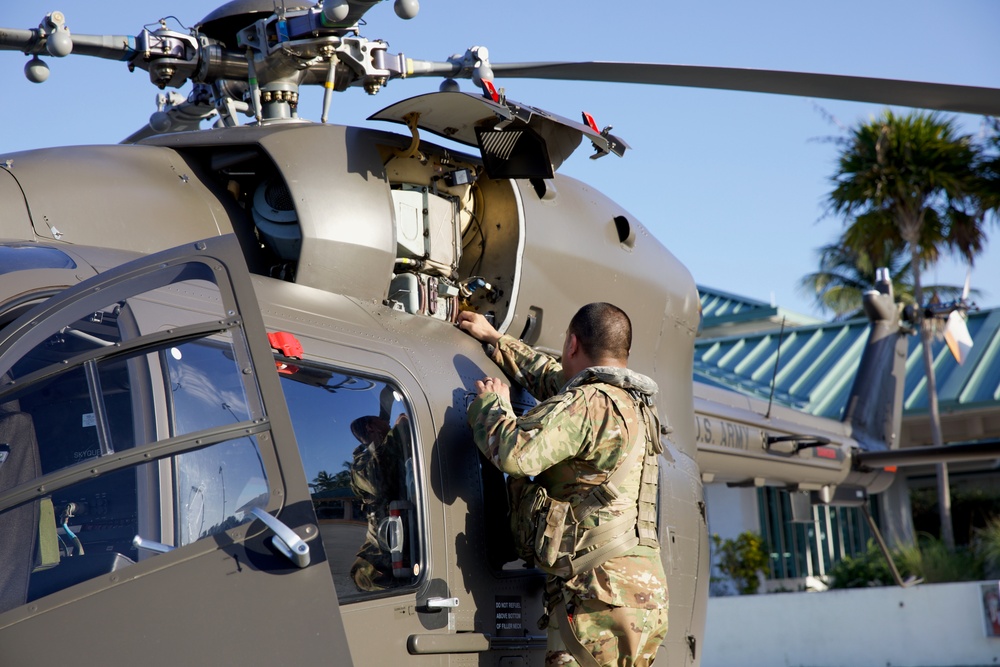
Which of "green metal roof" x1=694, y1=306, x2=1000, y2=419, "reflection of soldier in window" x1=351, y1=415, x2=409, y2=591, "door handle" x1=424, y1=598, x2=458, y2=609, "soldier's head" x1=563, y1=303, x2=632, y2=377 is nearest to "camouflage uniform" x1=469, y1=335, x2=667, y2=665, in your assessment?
"soldier's head" x1=563, y1=303, x2=632, y2=377

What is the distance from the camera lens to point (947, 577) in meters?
A: 14.3

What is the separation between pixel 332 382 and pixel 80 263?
0.82m

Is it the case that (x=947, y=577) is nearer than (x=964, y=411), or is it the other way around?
(x=947, y=577)

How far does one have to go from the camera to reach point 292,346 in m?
3.08

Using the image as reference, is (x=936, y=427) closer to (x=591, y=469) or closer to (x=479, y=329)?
(x=479, y=329)

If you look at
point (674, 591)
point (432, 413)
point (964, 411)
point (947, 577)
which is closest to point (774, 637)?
point (947, 577)

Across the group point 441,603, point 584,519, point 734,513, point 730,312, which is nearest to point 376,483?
point 441,603

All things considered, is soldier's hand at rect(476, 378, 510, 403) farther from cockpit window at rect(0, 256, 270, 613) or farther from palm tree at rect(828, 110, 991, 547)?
palm tree at rect(828, 110, 991, 547)

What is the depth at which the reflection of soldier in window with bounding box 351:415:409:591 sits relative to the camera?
317 cm

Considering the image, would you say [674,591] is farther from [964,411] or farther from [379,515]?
[964,411]

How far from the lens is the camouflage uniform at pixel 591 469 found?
3.38 m

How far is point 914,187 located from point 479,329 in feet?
54.2

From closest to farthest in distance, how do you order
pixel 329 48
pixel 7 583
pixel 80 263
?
pixel 7 583
pixel 80 263
pixel 329 48

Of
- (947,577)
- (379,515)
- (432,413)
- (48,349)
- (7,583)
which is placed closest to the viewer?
(7,583)
